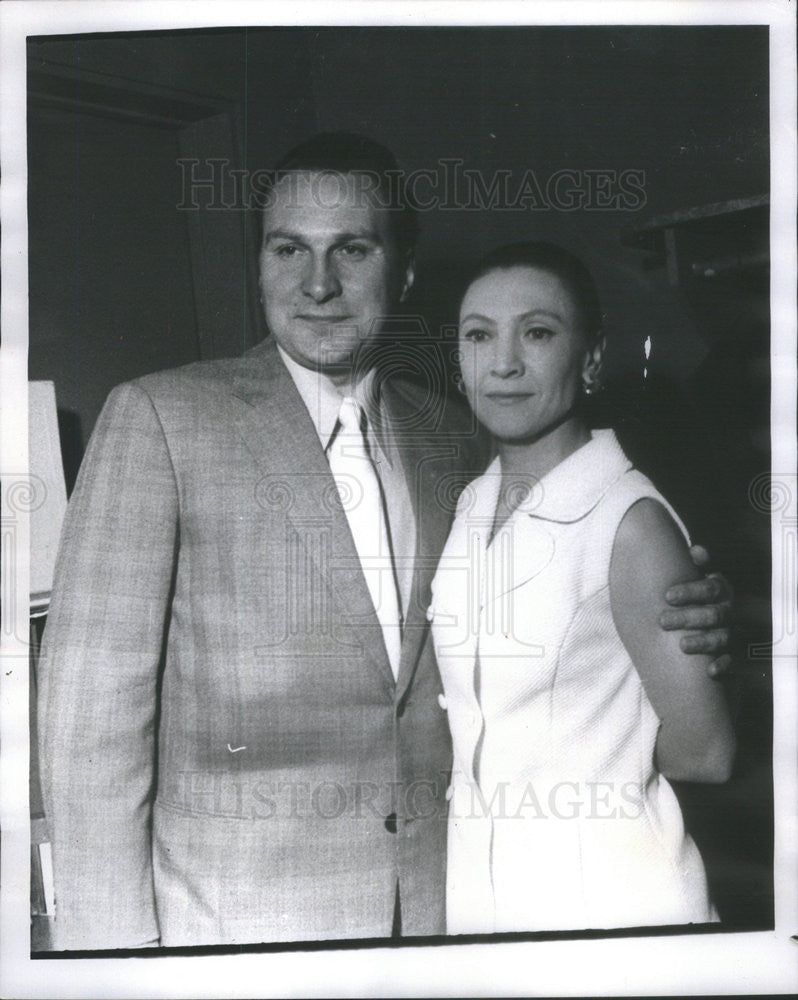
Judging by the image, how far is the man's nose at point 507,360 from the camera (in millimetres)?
1726

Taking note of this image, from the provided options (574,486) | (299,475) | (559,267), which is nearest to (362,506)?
(299,475)

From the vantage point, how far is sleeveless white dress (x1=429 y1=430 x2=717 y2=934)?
173 centimetres

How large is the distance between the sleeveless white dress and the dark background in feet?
0.40

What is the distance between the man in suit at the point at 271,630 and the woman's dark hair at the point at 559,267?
14cm

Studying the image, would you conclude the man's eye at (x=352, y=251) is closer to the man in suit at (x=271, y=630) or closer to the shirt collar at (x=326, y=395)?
the man in suit at (x=271, y=630)

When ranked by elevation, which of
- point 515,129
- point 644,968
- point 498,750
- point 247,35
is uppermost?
point 247,35

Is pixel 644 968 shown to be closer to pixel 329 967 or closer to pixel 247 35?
pixel 329 967

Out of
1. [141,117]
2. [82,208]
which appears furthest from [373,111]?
[82,208]

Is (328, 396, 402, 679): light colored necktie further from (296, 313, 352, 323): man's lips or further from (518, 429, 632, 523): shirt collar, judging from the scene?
(518, 429, 632, 523): shirt collar

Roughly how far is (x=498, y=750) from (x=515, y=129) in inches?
43.9

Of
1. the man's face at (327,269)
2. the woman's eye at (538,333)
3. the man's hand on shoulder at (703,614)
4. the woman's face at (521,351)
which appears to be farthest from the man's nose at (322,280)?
the man's hand on shoulder at (703,614)

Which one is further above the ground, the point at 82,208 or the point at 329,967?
the point at 82,208

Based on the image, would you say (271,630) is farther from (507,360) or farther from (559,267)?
(559,267)

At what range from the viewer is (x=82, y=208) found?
177 cm
